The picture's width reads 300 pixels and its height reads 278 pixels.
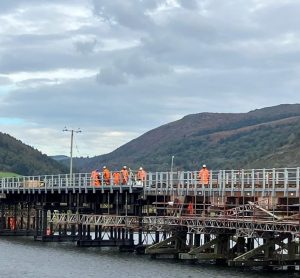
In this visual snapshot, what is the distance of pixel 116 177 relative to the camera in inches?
2916

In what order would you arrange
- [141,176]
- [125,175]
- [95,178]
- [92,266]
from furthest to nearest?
[95,178], [125,175], [141,176], [92,266]

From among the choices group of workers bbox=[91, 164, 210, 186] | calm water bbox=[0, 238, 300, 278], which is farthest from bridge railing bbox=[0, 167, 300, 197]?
calm water bbox=[0, 238, 300, 278]

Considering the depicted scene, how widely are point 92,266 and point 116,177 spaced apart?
48.9 feet

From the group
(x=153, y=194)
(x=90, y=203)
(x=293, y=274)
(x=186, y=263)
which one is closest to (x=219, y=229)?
(x=186, y=263)

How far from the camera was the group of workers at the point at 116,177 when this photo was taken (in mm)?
71644

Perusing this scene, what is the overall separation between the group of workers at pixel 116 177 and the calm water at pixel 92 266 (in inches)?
233

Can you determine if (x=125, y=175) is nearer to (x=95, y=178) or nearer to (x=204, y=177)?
(x=95, y=178)

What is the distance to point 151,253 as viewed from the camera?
65312 mm

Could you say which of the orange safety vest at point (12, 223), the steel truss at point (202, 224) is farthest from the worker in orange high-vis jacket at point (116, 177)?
the orange safety vest at point (12, 223)

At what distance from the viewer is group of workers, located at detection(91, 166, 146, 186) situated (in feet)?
235

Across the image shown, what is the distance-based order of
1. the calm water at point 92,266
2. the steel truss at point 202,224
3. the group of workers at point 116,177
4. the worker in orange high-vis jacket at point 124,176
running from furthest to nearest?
the worker in orange high-vis jacket at point 124,176 → the group of workers at point 116,177 → the calm water at point 92,266 → the steel truss at point 202,224

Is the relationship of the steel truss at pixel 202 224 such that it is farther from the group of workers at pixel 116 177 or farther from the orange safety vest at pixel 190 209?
the group of workers at pixel 116 177

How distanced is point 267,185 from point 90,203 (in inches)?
1179

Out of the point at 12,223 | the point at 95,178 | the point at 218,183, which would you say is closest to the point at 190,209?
the point at 218,183
